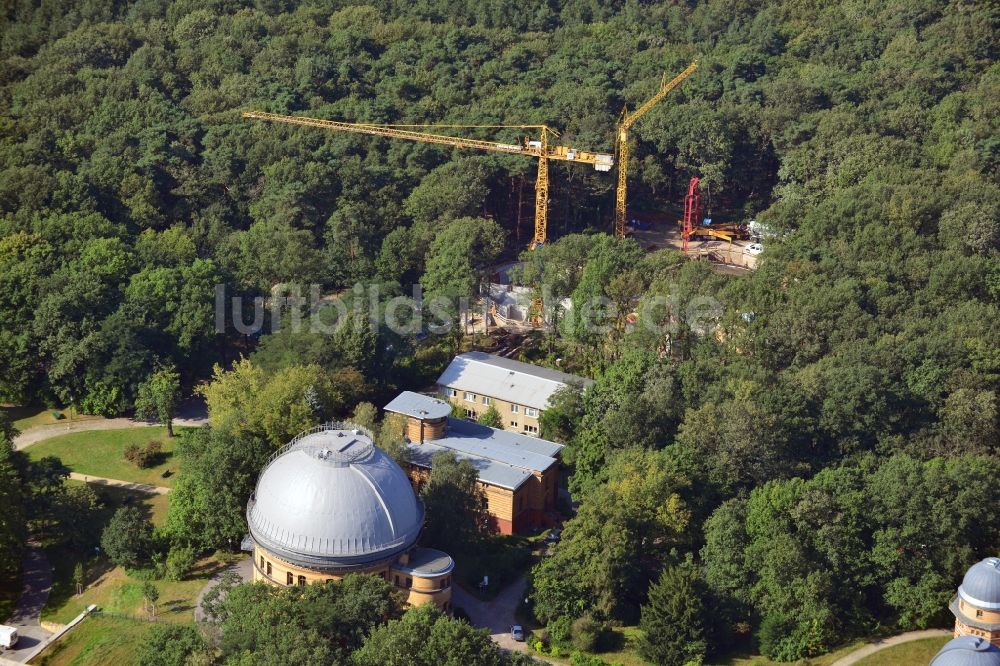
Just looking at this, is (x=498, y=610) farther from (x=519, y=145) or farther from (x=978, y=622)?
(x=519, y=145)

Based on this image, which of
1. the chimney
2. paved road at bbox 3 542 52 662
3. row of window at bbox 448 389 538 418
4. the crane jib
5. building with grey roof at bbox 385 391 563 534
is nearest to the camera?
paved road at bbox 3 542 52 662

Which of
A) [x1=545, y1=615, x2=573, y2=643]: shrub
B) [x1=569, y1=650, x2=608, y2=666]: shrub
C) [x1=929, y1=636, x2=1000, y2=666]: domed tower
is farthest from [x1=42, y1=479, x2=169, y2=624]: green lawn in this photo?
[x1=929, y1=636, x2=1000, y2=666]: domed tower

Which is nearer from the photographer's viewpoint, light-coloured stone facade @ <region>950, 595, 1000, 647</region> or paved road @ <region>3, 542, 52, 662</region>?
light-coloured stone facade @ <region>950, 595, 1000, 647</region>

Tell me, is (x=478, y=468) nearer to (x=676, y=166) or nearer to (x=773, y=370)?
(x=773, y=370)

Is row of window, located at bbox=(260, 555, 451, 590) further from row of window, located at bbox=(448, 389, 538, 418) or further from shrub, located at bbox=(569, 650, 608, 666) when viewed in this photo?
row of window, located at bbox=(448, 389, 538, 418)

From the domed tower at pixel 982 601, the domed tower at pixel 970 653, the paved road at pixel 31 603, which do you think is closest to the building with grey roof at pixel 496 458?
the paved road at pixel 31 603

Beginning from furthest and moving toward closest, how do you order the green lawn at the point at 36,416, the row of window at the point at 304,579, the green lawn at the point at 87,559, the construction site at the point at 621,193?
the construction site at the point at 621,193
the green lawn at the point at 36,416
the green lawn at the point at 87,559
the row of window at the point at 304,579

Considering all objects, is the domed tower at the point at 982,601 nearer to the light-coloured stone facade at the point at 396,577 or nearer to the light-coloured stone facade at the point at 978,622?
the light-coloured stone facade at the point at 978,622
